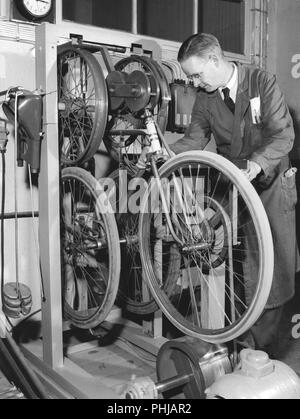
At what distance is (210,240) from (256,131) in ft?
Result: 1.85

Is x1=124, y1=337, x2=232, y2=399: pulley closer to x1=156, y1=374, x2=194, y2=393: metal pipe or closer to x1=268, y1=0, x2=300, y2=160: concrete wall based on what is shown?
x1=156, y1=374, x2=194, y2=393: metal pipe

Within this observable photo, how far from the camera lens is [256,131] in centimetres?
212

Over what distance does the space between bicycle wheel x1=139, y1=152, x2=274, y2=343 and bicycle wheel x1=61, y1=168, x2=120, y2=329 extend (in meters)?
0.20

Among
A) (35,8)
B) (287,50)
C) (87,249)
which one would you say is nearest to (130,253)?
(87,249)

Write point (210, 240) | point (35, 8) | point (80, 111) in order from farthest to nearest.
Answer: point (35, 8) < point (80, 111) < point (210, 240)

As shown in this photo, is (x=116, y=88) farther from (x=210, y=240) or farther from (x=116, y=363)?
(x=116, y=363)

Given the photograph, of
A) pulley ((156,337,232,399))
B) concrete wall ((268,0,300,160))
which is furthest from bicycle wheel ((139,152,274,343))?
concrete wall ((268,0,300,160))

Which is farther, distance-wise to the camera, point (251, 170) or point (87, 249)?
point (87, 249)

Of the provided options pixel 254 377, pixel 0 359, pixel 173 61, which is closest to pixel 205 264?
pixel 254 377

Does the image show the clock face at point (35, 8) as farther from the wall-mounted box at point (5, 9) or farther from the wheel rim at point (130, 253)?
the wheel rim at point (130, 253)

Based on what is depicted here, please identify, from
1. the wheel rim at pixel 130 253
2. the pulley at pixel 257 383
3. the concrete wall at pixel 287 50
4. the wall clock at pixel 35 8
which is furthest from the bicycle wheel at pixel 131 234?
the concrete wall at pixel 287 50

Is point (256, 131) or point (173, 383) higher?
point (256, 131)

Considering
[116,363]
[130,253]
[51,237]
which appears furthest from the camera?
[130,253]

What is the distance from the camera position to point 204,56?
6.53 feet
